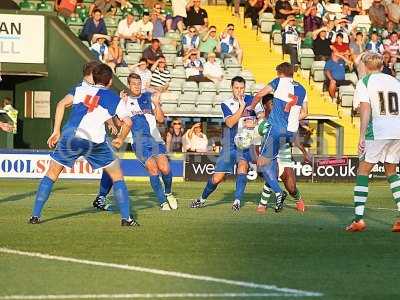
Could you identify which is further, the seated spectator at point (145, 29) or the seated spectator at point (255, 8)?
the seated spectator at point (255, 8)

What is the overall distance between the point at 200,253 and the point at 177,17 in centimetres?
2110

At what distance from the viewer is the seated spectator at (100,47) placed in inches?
1176

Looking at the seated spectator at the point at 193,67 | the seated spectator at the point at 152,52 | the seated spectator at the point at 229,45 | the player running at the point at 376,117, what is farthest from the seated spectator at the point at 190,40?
the player running at the point at 376,117

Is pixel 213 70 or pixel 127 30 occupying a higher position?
pixel 127 30

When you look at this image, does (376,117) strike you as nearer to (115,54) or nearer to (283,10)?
(115,54)

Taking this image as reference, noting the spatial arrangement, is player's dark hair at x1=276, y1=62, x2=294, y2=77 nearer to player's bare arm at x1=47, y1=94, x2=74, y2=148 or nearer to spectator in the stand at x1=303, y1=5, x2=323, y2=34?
player's bare arm at x1=47, y1=94, x2=74, y2=148

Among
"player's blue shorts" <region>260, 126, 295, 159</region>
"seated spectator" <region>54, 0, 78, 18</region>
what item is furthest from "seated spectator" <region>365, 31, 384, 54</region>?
"player's blue shorts" <region>260, 126, 295, 159</region>

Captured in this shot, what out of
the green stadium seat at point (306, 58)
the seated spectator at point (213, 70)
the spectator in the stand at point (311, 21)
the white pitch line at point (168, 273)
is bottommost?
the white pitch line at point (168, 273)

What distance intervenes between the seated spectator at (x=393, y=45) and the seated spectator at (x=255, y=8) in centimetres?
366

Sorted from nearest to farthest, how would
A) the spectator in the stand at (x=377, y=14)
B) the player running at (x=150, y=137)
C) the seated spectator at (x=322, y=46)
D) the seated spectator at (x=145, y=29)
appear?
the player running at (x=150, y=137) < the seated spectator at (x=145, y=29) < the seated spectator at (x=322, y=46) < the spectator in the stand at (x=377, y=14)

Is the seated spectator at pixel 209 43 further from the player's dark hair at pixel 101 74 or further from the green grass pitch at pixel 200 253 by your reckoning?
the player's dark hair at pixel 101 74

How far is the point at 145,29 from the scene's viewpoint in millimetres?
31125

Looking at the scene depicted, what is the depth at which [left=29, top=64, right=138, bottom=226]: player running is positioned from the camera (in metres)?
14.4

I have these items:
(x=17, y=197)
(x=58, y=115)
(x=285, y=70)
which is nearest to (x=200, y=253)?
(x=58, y=115)
